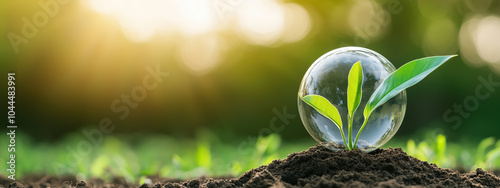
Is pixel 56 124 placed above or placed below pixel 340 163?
above

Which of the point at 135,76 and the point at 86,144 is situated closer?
the point at 86,144

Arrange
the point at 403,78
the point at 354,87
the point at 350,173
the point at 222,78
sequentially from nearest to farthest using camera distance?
the point at 350,173 < the point at 403,78 < the point at 354,87 < the point at 222,78

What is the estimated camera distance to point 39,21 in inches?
261

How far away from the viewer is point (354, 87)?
2.57m

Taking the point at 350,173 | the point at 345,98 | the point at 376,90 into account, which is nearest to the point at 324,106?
the point at 345,98

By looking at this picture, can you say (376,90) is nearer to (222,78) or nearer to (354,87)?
(354,87)

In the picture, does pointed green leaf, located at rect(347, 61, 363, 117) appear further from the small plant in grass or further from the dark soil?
the dark soil

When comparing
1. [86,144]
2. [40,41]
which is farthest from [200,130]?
[40,41]

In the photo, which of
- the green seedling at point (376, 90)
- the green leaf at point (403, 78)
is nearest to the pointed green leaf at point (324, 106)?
the green seedling at point (376, 90)

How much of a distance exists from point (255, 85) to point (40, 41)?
167 inches

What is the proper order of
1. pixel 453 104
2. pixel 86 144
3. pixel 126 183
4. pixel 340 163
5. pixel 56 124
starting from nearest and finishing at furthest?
pixel 340 163
pixel 126 183
pixel 86 144
pixel 56 124
pixel 453 104

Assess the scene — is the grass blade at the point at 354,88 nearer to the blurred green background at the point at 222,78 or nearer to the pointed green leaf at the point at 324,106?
the pointed green leaf at the point at 324,106

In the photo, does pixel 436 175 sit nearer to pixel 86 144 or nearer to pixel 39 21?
pixel 86 144

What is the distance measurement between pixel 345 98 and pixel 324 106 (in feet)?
0.70
